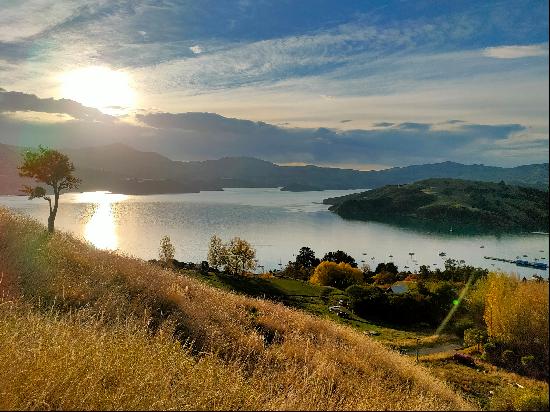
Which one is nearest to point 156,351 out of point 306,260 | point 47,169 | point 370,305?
point 47,169

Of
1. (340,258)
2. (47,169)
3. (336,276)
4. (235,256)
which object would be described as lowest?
(336,276)

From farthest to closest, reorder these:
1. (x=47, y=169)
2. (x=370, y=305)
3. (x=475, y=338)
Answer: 1. (x=370, y=305)
2. (x=475, y=338)
3. (x=47, y=169)

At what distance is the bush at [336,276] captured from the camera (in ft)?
370

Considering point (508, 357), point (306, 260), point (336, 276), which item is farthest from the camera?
point (306, 260)

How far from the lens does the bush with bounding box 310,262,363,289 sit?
113 m

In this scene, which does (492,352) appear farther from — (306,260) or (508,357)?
(306,260)

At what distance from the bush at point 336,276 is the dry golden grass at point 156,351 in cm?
9282

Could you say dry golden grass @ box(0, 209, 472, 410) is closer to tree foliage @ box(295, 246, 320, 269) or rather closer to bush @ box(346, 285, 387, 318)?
bush @ box(346, 285, 387, 318)

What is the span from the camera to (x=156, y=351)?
9.49 meters

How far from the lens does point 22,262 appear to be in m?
17.7

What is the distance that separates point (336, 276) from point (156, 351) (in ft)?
350

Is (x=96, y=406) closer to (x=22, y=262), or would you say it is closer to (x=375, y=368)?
(x=375, y=368)

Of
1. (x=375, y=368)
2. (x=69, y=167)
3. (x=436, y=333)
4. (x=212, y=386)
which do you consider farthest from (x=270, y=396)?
(x=436, y=333)

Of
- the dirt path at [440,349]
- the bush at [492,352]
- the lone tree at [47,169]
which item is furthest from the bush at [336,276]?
the lone tree at [47,169]
